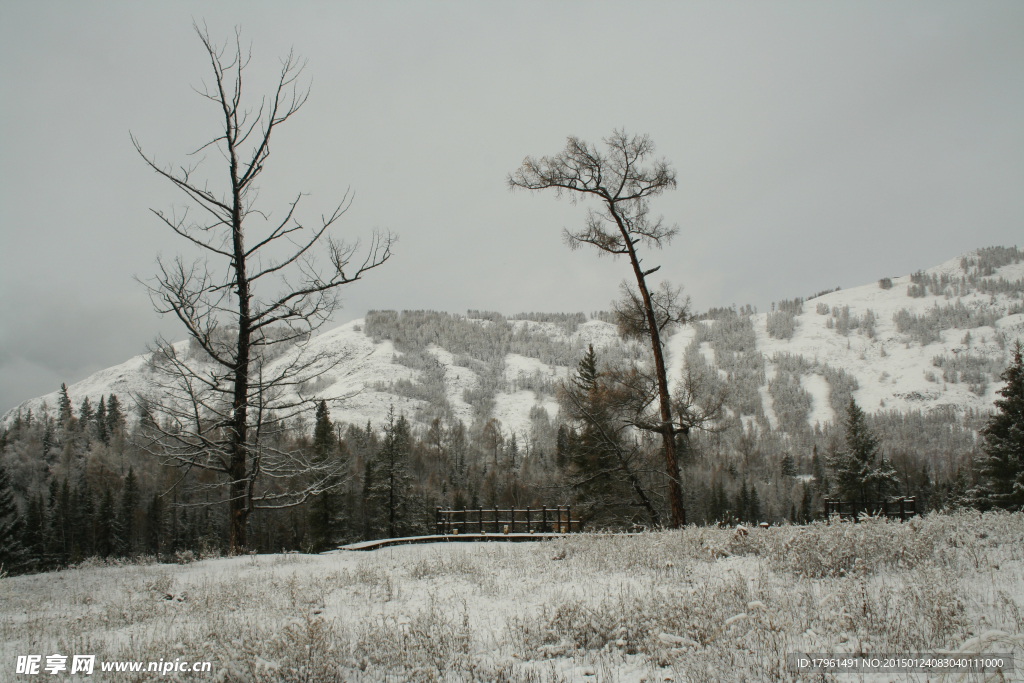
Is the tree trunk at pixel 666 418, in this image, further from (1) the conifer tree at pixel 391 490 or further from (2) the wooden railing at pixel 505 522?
(1) the conifer tree at pixel 391 490

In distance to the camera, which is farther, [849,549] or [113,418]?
[113,418]

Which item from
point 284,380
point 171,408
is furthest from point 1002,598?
point 171,408

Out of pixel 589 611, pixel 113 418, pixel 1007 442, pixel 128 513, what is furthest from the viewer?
pixel 113 418

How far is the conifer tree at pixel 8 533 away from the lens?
3784cm

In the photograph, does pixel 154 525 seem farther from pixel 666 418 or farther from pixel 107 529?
pixel 666 418

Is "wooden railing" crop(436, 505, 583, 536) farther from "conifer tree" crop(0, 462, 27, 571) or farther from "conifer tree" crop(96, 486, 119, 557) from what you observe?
"conifer tree" crop(96, 486, 119, 557)

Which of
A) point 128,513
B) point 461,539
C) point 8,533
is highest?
point 461,539

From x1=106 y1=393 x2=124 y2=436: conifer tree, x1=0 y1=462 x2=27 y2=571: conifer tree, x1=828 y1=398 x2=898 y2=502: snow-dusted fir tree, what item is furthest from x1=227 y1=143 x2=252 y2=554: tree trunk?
x1=106 y1=393 x2=124 y2=436: conifer tree

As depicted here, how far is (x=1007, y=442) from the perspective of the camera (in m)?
27.9

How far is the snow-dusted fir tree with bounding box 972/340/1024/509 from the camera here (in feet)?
89.0

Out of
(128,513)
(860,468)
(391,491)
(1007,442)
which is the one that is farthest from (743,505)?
(128,513)

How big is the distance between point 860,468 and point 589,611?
4273cm

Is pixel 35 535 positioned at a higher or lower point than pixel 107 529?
higher

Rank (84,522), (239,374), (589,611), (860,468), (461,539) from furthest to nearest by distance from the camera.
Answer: (84,522) < (860,468) < (461,539) < (239,374) < (589,611)
